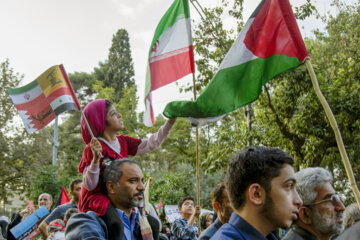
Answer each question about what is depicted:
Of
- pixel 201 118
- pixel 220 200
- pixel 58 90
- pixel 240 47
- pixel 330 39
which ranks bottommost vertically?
pixel 220 200

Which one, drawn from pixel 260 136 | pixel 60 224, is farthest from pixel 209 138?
pixel 60 224

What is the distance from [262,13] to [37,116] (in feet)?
8.43

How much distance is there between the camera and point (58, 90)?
13.1ft

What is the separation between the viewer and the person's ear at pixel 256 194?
1.96 meters

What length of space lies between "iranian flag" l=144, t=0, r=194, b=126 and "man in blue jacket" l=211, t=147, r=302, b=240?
2727 millimetres

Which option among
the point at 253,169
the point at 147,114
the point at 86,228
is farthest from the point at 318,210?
the point at 147,114

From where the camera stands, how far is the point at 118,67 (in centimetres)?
3984

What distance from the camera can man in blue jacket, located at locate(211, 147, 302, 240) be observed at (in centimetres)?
192

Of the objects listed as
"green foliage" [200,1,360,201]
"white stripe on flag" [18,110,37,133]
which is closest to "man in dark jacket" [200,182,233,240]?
"white stripe on flag" [18,110,37,133]

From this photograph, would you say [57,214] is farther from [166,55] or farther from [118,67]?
[118,67]

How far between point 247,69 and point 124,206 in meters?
1.82

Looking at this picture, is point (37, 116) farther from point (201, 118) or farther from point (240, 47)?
point (240, 47)

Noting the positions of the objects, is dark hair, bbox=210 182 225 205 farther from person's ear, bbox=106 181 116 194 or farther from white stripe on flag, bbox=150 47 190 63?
white stripe on flag, bbox=150 47 190 63

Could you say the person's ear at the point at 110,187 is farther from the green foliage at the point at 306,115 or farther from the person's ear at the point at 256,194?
the green foliage at the point at 306,115
